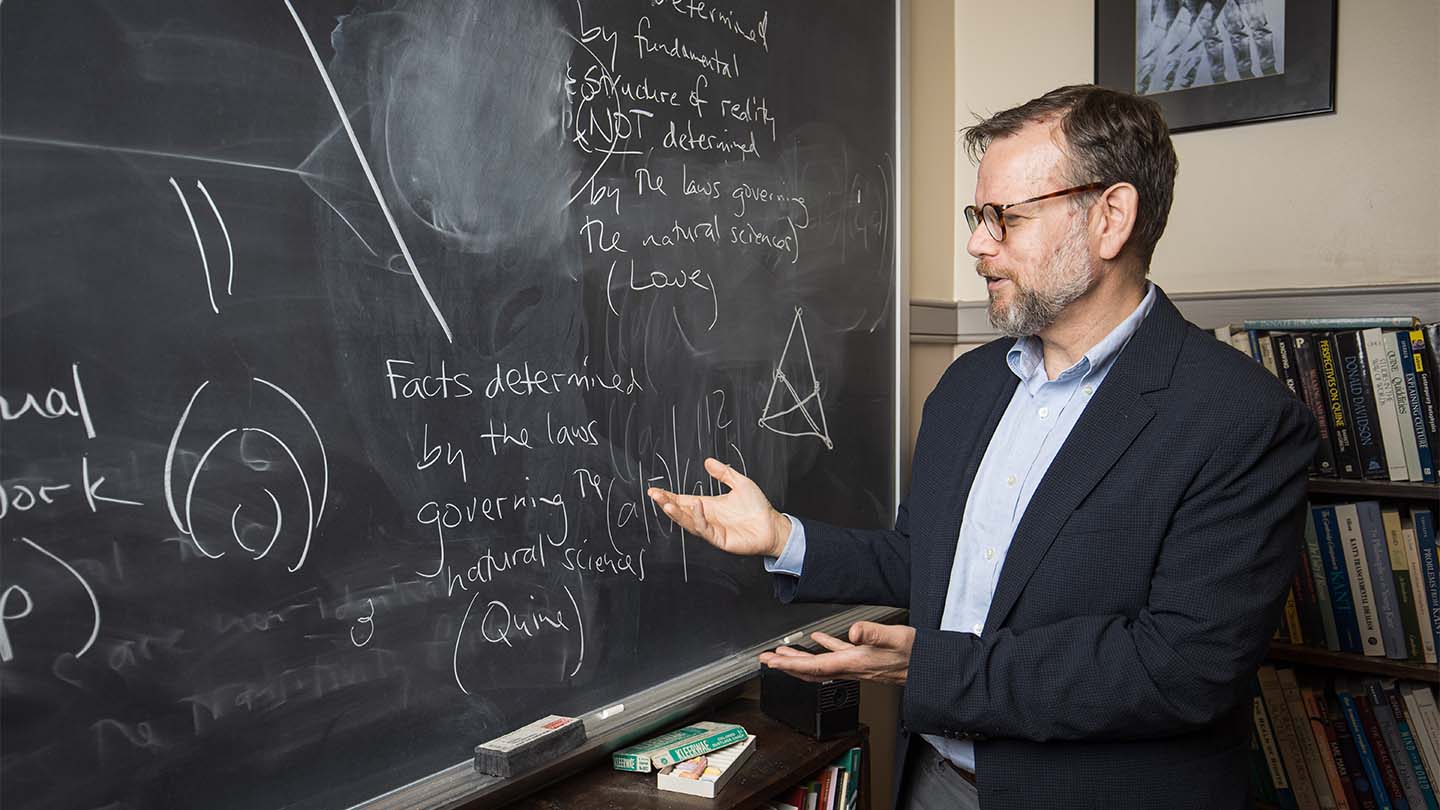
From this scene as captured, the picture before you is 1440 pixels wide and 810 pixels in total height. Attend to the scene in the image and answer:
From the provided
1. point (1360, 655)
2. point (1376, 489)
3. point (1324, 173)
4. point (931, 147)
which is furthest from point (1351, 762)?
point (931, 147)

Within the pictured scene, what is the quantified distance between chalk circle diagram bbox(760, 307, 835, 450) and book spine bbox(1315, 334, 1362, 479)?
1197 mm

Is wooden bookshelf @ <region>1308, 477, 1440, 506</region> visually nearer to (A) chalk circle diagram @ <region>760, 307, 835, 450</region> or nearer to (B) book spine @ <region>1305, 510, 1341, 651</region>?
(B) book spine @ <region>1305, 510, 1341, 651</region>

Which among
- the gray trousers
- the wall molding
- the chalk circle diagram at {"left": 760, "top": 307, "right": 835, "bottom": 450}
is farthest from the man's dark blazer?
the wall molding

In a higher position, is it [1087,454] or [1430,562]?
[1087,454]

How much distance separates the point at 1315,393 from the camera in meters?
2.35

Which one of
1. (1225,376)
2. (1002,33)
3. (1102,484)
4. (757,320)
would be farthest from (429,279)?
(1002,33)

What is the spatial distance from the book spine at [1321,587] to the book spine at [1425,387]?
30 centimetres

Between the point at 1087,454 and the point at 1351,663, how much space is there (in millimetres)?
1410

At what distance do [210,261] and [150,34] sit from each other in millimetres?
248

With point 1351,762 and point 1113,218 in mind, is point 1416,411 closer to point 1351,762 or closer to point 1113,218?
point 1351,762

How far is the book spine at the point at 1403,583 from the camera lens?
7.45ft

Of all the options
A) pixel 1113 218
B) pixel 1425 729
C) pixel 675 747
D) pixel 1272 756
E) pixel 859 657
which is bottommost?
pixel 1272 756

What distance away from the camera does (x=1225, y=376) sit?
4.71 feet

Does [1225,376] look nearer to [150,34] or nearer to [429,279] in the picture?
[429,279]
